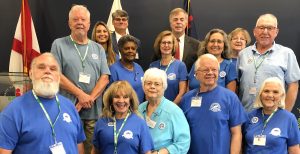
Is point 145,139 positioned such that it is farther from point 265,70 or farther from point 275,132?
point 265,70

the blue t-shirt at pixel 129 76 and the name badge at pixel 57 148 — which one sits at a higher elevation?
the blue t-shirt at pixel 129 76

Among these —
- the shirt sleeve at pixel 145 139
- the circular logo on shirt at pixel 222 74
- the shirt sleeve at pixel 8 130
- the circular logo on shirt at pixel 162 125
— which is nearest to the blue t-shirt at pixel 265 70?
the circular logo on shirt at pixel 222 74

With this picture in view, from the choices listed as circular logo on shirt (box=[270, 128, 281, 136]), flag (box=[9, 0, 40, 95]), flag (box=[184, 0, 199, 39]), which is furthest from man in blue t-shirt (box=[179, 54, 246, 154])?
flag (box=[9, 0, 40, 95])

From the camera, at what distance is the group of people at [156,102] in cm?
247

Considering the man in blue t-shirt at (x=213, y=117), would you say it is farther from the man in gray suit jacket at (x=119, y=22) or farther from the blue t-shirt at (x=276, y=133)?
the man in gray suit jacket at (x=119, y=22)

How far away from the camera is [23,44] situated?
17.0 ft

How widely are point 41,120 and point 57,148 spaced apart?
0.70 ft

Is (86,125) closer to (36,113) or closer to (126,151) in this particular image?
(126,151)

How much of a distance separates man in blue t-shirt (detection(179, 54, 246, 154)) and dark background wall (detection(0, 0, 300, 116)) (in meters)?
2.60

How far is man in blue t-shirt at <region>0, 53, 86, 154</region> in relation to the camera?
232 cm

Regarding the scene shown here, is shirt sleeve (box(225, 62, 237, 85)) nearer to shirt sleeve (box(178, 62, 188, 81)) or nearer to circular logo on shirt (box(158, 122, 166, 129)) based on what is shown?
shirt sleeve (box(178, 62, 188, 81))

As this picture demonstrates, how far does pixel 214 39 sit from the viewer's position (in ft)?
11.8

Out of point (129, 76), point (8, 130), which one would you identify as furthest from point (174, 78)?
point (8, 130)

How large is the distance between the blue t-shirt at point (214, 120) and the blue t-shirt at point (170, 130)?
15 cm
